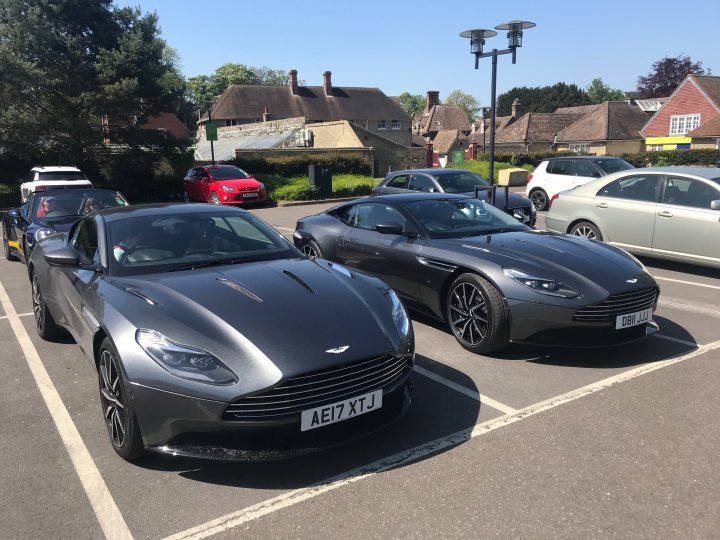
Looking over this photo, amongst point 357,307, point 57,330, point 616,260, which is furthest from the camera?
point 57,330

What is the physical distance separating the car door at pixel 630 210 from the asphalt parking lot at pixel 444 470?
424cm

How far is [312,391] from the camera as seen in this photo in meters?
2.87

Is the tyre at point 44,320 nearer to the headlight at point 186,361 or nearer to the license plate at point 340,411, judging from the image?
the headlight at point 186,361

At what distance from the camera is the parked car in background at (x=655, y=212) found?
7727mm

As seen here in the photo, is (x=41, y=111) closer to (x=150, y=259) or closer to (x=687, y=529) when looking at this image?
(x=150, y=259)

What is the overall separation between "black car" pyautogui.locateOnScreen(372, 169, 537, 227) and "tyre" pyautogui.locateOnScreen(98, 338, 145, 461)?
1005 centimetres

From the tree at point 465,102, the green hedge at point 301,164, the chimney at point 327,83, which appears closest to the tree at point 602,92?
the tree at point 465,102

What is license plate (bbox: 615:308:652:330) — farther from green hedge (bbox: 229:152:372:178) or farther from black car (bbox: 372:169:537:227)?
green hedge (bbox: 229:152:372:178)

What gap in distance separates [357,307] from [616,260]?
287cm

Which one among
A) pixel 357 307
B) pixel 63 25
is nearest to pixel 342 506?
pixel 357 307

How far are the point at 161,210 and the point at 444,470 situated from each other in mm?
3074

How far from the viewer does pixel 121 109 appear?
24500mm

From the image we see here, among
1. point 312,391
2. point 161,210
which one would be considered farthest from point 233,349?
point 161,210

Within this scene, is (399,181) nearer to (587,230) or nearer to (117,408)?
(587,230)
